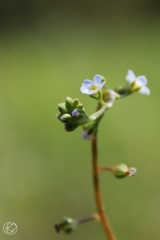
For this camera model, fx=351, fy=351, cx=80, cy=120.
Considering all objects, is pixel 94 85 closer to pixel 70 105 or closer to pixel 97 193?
pixel 70 105

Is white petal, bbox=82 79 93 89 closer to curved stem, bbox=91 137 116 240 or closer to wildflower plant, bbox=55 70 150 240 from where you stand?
wildflower plant, bbox=55 70 150 240

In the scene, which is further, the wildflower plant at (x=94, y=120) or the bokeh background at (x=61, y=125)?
the bokeh background at (x=61, y=125)

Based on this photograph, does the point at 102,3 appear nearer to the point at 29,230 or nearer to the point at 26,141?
the point at 26,141

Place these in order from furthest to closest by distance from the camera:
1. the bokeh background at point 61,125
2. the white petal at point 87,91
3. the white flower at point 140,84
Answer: the bokeh background at point 61,125, the white flower at point 140,84, the white petal at point 87,91

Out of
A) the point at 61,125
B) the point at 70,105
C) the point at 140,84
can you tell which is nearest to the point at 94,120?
the point at 70,105

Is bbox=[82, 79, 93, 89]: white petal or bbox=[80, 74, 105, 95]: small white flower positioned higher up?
bbox=[82, 79, 93, 89]: white petal

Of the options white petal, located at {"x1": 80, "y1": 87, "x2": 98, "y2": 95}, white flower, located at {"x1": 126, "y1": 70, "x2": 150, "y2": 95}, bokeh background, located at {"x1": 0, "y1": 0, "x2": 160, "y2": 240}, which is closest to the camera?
white petal, located at {"x1": 80, "y1": 87, "x2": 98, "y2": 95}

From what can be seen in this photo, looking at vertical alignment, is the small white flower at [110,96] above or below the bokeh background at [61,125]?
below

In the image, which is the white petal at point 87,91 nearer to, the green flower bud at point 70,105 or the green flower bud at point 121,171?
the green flower bud at point 70,105

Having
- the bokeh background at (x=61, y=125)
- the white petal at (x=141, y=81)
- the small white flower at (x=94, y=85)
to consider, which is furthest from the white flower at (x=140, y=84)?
the bokeh background at (x=61, y=125)

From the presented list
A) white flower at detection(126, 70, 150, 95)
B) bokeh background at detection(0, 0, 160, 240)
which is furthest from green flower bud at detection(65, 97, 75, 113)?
bokeh background at detection(0, 0, 160, 240)

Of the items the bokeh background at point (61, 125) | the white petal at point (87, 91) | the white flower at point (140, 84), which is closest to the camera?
the white petal at point (87, 91)
